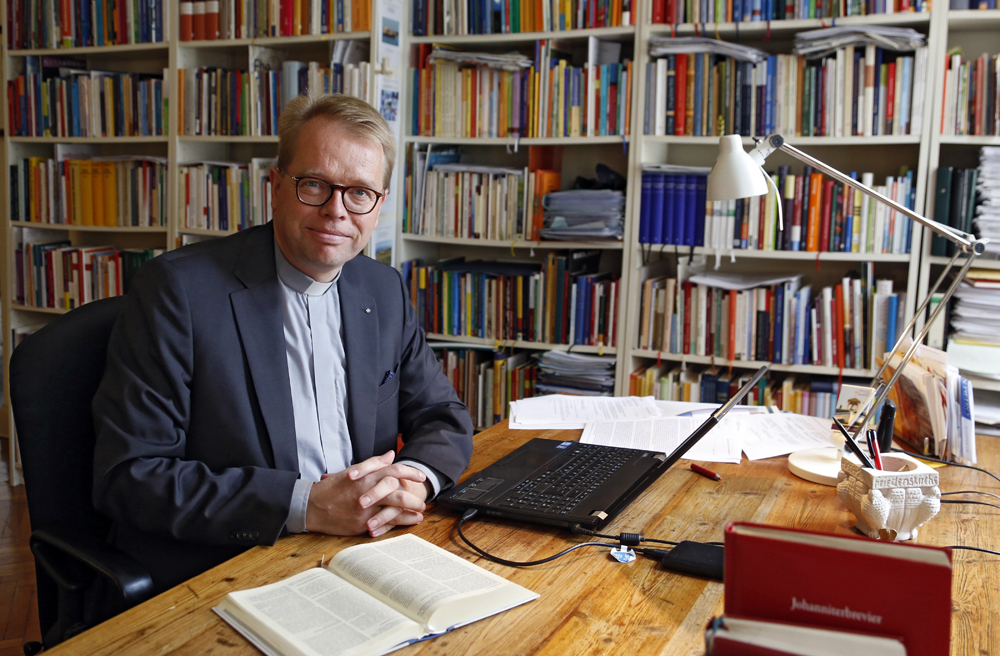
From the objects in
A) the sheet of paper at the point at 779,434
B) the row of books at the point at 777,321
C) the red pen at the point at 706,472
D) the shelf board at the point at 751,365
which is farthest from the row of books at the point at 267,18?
the red pen at the point at 706,472

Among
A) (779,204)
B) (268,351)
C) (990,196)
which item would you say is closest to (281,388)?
(268,351)

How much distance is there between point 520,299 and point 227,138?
140 centimetres

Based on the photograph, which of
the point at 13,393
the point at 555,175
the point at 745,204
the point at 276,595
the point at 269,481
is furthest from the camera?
the point at 555,175

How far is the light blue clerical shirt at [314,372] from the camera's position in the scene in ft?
4.88

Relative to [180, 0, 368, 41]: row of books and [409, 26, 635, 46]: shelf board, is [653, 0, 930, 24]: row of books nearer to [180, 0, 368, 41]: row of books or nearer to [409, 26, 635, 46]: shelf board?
[409, 26, 635, 46]: shelf board

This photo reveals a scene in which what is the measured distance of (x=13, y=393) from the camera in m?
1.32

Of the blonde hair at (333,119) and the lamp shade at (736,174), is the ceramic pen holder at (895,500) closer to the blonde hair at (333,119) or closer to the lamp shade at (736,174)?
the lamp shade at (736,174)

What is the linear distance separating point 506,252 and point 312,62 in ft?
3.61

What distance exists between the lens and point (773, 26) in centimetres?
268

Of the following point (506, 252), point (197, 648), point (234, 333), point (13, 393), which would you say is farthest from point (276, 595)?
point (506, 252)

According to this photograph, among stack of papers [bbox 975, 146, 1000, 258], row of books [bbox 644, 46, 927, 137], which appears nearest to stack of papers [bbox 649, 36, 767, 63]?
row of books [bbox 644, 46, 927, 137]

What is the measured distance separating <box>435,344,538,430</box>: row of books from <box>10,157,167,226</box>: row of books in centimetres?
148

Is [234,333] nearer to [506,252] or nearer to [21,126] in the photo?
[506,252]

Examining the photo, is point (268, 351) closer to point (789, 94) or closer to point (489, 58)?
point (489, 58)
